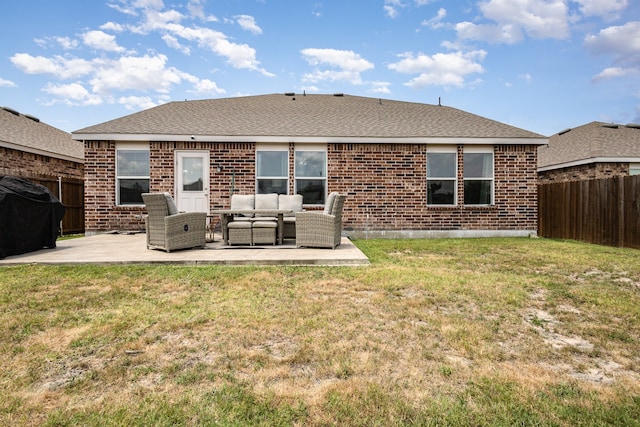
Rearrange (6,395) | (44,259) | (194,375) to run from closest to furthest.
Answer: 1. (6,395)
2. (194,375)
3. (44,259)

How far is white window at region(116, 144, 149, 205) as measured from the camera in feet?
31.5

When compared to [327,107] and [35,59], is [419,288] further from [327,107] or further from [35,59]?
[35,59]

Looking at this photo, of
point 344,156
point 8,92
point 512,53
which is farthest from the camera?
point 8,92

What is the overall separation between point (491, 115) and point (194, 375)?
13204 mm

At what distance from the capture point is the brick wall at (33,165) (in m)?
10.2

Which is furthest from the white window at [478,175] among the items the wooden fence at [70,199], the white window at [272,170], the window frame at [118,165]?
the wooden fence at [70,199]

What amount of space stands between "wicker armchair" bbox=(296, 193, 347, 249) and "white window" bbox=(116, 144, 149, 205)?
5572 millimetres

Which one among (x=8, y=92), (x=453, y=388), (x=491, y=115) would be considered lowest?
(x=453, y=388)

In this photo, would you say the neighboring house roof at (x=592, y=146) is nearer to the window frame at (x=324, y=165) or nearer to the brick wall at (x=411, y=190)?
the brick wall at (x=411, y=190)

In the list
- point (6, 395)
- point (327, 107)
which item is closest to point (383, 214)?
point (327, 107)

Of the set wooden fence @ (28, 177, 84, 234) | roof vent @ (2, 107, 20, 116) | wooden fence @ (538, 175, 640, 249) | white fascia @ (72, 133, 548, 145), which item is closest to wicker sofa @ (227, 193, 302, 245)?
white fascia @ (72, 133, 548, 145)

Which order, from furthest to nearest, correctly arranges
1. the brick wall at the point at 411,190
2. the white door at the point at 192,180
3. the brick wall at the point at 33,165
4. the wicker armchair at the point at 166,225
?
the brick wall at the point at 33,165
the brick wall at the point at 411,190
the white door at the point at 192,180
the wicker armchair at the point at 166,225

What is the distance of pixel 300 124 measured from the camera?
10.3 m

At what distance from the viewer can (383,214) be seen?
9867mm
